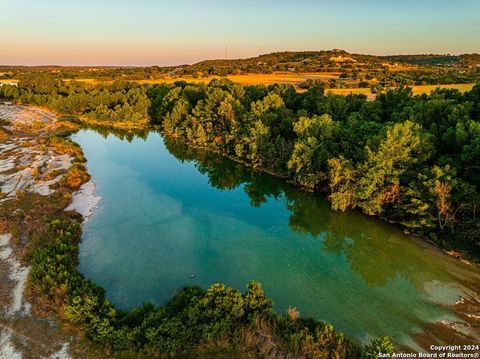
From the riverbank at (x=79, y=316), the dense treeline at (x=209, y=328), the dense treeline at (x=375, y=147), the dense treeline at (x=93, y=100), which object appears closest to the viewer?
the dense treeline at (x=209, y=328)

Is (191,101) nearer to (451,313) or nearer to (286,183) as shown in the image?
(286,183)

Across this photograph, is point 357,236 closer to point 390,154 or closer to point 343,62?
point 390,154

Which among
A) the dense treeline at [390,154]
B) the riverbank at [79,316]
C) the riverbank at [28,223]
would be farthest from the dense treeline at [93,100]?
the riverbank at [79,316]

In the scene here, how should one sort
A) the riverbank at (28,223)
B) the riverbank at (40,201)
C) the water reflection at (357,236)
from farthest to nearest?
the water reflection at (357,236) → the riverbank at (40,201) → the riverbank at (28,223)

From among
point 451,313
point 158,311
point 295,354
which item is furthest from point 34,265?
point 451,313

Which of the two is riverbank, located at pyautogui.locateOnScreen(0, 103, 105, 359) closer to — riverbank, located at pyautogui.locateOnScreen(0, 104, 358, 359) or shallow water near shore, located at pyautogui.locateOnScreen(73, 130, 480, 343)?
riverbank, located at pyautogui.locateOnScreen(0, 104, 358, 359)

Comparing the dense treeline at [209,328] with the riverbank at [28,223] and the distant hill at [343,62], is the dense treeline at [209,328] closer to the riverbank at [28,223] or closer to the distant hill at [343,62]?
the riverbank at [28,223]

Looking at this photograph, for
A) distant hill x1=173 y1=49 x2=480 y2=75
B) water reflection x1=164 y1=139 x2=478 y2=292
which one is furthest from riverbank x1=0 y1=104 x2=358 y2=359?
distant hill x1=173 y1=49 x2=480 y2=75
